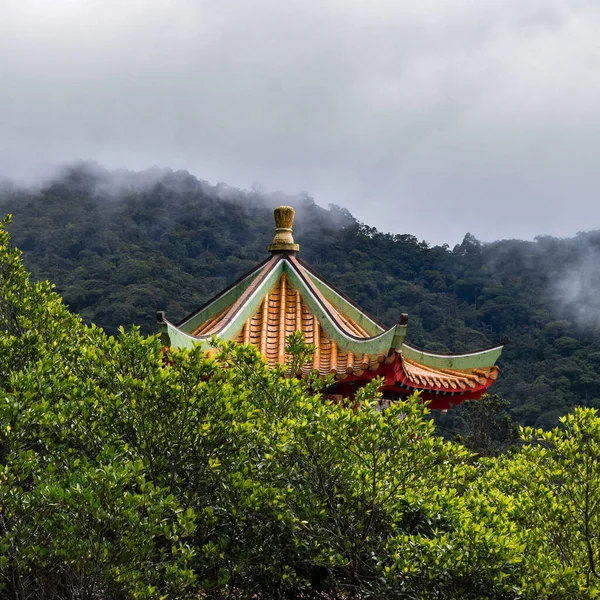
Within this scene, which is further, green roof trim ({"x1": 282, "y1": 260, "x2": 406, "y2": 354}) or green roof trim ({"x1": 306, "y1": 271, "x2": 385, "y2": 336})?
green roof trim ({"x1": 306, "y1": 271, "x2": 385, "y2": 336})

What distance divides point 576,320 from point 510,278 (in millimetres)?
6707

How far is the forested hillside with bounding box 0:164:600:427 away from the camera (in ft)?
112

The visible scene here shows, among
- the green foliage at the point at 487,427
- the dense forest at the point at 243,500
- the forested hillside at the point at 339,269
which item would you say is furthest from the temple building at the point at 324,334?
the forested hillside at the point at 339,269

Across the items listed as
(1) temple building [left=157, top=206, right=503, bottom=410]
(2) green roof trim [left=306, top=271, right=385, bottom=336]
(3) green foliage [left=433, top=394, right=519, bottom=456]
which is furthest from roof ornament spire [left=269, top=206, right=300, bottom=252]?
(3) green foliage [left=433, top=394, right=519, bottom=456]

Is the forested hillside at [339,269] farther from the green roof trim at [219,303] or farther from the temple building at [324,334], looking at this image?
the temple building at [324,334]

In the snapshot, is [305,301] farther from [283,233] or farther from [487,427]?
[487,427]

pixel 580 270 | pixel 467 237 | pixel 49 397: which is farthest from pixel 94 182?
pixel 49 397

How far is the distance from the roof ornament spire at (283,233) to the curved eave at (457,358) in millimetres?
1246

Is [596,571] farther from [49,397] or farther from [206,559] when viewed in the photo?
[49,397]

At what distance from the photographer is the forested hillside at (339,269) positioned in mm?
34000

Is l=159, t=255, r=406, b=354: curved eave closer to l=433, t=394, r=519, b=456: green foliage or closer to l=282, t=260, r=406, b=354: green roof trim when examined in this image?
l=282, t=260, r=406, b=354: green roof trim

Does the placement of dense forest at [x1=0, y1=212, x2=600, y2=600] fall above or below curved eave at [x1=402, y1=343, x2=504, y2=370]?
below

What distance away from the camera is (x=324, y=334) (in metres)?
6.05

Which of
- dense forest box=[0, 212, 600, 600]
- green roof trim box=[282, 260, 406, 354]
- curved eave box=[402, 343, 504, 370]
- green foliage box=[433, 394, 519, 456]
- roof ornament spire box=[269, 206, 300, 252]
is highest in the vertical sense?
roof ornament spire box=[269, 206, 300, 252]
